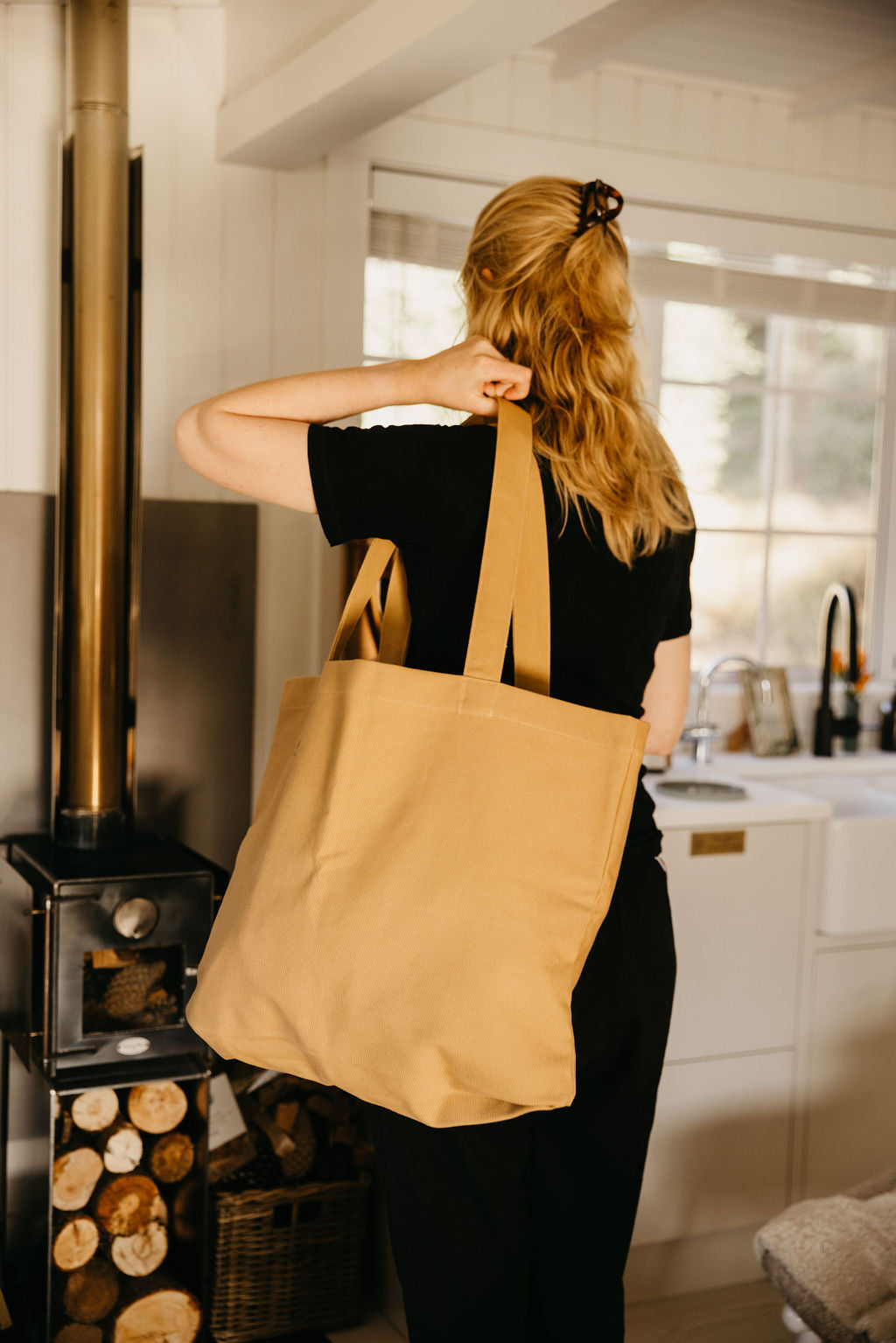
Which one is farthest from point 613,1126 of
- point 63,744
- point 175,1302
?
point 63,744

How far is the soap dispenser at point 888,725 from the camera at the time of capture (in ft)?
11.0

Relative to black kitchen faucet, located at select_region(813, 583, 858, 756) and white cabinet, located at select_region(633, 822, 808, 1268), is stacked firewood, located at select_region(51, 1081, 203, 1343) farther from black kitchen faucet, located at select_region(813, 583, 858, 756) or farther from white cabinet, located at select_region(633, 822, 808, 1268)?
black kitchen faucet, located at select_region(813, 583, 858, 756)

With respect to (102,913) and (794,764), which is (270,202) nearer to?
(102,913)

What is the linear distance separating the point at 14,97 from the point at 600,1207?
2.16 m

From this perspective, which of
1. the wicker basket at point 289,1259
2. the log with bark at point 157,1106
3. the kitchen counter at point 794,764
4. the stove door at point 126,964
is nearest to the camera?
the stove door at point 126,964

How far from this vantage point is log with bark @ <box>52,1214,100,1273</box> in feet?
6.50

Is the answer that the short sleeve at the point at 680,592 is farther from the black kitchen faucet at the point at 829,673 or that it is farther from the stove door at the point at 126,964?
the black kitchen faucet at the point at 829,673

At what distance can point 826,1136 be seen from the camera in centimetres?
257

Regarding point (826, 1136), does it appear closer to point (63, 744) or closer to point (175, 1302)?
point (175, 1302)

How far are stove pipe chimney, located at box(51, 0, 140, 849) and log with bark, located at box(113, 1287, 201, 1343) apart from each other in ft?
2.42

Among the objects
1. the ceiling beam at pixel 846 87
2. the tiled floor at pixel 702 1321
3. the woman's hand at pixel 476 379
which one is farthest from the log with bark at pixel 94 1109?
the ceiling beam at pixel 846 87

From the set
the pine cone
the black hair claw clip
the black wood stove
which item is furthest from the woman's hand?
the pine cone

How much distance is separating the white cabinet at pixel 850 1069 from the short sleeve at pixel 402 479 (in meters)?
→ 1.71

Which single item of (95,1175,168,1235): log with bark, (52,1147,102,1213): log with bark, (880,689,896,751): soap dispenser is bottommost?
(95,1175,168,1235): log with bark
